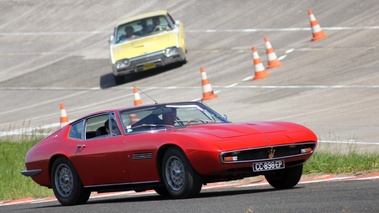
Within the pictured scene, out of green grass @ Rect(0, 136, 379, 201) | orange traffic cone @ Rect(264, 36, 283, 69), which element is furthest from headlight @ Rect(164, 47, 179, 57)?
green grass @ Rect(0, 136, 379, 201)

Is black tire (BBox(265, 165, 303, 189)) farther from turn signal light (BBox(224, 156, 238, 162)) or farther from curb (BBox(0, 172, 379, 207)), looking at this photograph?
turn signal light (BBox(224, 156, 238, 162))

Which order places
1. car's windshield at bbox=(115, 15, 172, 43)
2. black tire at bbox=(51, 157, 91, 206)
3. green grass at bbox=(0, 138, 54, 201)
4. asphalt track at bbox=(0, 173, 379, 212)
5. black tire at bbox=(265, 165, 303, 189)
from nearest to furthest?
asphalt track at bbox=(0, 173, 379, 212) < black tire at bbox=(265, 165, 303, 189) < black tire at bbox=(51, 157, 91, 206) < green grass at bbox=(0, 138, 54, 201) < car's windshield at bbox=(115, 15, 172, 43)

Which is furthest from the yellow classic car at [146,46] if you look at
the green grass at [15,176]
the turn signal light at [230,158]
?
the turn signal light at [230,158]

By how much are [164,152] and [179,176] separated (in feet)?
1.24

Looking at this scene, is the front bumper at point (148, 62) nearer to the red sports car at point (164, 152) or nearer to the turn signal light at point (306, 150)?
the red sports car at point (164, 152)

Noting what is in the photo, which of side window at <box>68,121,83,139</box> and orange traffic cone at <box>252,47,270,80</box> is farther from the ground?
side window at <box>68,121,83,139</box>

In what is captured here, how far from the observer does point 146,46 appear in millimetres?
28531

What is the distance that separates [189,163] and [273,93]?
1164cm

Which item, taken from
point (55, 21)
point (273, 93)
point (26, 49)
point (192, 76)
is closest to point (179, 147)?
point (273, 93)

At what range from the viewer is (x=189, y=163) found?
37.1 feet

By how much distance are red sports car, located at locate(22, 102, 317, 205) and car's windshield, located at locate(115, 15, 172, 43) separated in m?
15.8

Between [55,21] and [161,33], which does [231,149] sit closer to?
[161,33]

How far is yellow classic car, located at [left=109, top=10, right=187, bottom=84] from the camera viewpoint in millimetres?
28281

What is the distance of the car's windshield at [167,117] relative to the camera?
40.5 ft
